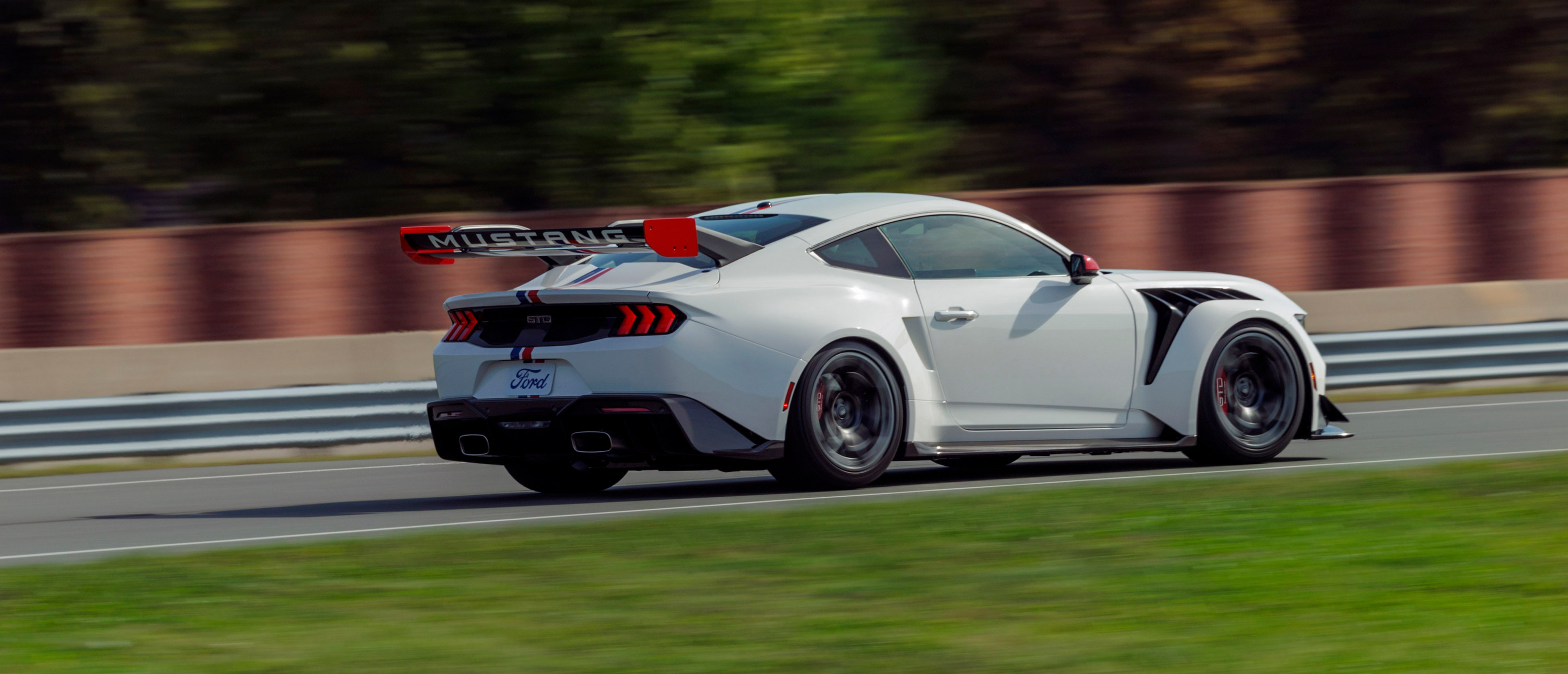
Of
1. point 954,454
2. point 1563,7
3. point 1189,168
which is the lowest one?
point 954,454

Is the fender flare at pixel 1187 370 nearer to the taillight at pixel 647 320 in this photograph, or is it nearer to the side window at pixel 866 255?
the side window at pixel 866 255

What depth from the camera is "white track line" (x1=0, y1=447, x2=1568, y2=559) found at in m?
7.18

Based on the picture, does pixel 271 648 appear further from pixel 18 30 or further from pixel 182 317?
pixel 18 30

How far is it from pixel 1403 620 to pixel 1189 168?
1574cm

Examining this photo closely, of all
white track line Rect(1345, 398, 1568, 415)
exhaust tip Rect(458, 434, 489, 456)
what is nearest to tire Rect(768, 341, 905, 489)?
exhaust tip Rect(458, 434, 489, 456)

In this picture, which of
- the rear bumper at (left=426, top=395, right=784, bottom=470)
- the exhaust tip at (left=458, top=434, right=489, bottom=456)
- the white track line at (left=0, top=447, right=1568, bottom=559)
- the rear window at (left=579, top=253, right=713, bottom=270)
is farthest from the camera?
the exhaust tip at (left=458, top=434, right=489, bottom=456)

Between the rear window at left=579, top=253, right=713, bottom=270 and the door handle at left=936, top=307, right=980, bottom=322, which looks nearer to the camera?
the rear window at left=579, top=253, right=713, bottom=270

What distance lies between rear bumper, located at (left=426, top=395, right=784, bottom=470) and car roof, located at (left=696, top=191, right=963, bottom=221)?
4.08ft

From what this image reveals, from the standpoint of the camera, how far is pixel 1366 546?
19.3 feet

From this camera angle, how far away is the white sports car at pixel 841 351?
7.69m

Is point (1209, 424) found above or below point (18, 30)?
below

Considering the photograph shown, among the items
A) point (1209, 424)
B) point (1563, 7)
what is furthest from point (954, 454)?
point (1563, 7)

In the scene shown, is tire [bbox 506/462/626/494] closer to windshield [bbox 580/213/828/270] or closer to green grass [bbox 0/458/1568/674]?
windshield [bbox 580/213/828/270]

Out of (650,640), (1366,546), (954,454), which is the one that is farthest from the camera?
(954,454)
